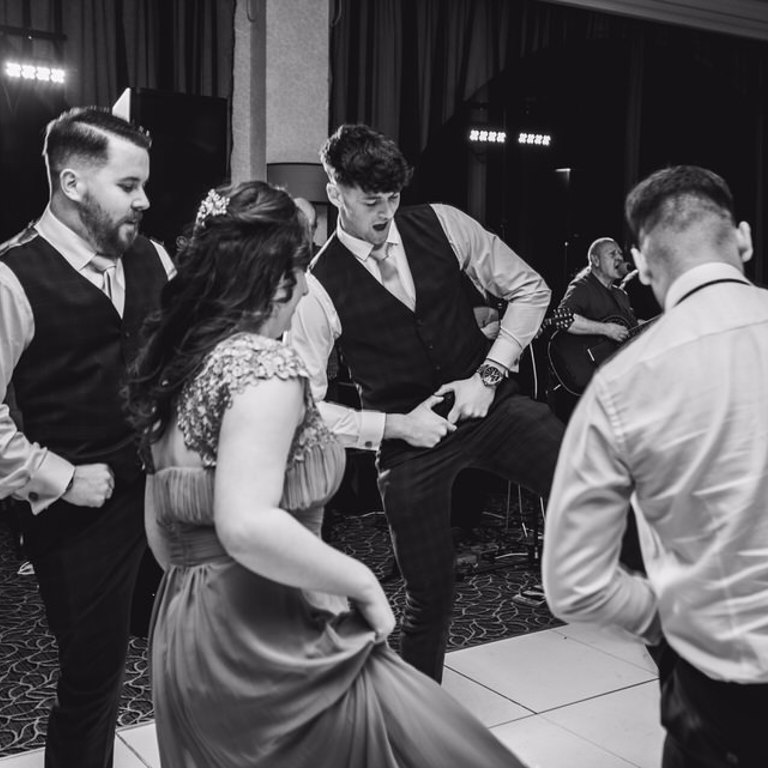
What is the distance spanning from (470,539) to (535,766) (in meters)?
2.70

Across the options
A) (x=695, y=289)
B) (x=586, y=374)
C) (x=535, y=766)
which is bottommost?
(x=535, y=766)

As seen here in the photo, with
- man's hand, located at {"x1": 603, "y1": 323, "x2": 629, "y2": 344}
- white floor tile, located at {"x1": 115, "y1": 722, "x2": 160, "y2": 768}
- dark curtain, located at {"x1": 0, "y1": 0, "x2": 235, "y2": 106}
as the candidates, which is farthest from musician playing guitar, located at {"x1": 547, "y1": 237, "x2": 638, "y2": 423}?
white floor tile, located at {"x1": 115, "y1": 722, "x2": 160, "y2": 768}

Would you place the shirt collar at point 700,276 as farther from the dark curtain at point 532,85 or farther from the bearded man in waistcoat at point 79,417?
the dark curtain at point 532,85

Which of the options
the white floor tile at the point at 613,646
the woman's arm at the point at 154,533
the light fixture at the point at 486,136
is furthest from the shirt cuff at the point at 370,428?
the light fixture at the point at 486,136

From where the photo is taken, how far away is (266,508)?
1.50 metres

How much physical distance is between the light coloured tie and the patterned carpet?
138 cm

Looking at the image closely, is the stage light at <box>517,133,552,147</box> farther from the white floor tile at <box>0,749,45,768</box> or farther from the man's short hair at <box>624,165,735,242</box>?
the man's short hair at <box>624,165,735,242</box>

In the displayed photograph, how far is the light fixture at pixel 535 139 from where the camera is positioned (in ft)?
25.1

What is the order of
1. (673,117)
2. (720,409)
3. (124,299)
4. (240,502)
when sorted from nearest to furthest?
(720,409)
(240,502)
(124,299)
(673,117)

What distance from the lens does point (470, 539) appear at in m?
5.48

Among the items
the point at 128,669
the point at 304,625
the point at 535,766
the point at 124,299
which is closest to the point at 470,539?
the point at 128,669

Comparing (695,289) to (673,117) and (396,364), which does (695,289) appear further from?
(673,117)

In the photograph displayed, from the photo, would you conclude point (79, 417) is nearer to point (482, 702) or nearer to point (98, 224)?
point (98, 224)

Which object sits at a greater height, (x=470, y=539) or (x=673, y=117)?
(x=673, y=117)
